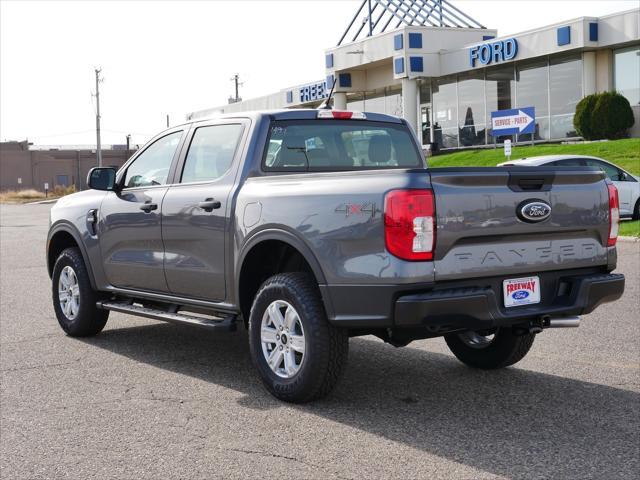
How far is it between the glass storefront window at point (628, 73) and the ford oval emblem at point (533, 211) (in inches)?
1223

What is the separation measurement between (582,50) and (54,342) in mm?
31583

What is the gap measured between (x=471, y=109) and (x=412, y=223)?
38.1m

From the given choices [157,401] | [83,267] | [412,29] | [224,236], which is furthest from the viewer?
[412,29]

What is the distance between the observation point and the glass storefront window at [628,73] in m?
34.6

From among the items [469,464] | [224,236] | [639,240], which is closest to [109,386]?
[224,236]

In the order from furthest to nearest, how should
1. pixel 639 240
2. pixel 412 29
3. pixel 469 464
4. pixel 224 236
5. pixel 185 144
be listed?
pixel 412 29 < pixel 639 240 < pixel 185 144 < pixel 224 236 < pixel 469 464

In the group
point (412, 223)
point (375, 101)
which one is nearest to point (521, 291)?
point (412, 223)

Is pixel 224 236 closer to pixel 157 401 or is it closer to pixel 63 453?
pixel 157 401

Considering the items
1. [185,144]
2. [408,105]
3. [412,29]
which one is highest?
[412,29]

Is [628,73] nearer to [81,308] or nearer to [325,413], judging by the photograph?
[81,308]

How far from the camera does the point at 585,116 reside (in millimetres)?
33719

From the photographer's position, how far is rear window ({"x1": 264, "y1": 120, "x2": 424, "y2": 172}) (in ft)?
21.6

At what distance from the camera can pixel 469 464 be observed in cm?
455

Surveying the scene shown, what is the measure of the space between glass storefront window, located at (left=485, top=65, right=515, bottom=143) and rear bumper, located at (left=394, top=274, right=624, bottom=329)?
113ft
